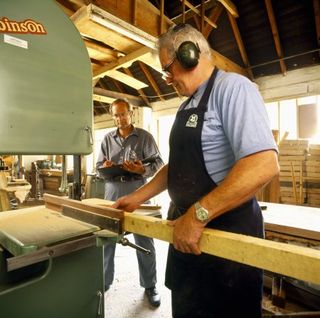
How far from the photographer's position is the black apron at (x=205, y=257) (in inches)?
38.6

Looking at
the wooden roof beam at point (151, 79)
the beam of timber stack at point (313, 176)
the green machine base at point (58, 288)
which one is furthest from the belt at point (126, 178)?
the wooden roof beam at point (151, 79)

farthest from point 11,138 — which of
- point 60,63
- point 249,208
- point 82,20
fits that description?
point 82,20

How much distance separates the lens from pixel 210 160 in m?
0.97

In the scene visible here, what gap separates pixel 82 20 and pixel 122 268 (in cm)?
247

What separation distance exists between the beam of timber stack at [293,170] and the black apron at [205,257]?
3821mm

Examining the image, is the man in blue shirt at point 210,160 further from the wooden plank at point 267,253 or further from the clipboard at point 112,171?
the clipboard at point 112,171

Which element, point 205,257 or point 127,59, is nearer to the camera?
point 205,257

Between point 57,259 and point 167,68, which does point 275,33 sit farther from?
point 57,259

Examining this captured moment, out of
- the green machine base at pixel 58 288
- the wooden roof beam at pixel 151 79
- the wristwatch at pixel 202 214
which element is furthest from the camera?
the wooden roof beam at pixel 151 79

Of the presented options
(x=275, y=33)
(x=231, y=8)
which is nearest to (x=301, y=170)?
(x=275, y=33)

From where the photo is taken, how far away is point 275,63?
4332mm

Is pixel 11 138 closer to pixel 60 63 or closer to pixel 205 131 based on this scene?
pixel 60 63

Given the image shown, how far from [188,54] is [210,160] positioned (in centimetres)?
40

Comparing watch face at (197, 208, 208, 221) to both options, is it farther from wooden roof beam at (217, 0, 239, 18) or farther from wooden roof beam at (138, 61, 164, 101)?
wooden roof beam at (138, 61, 164, 101)
